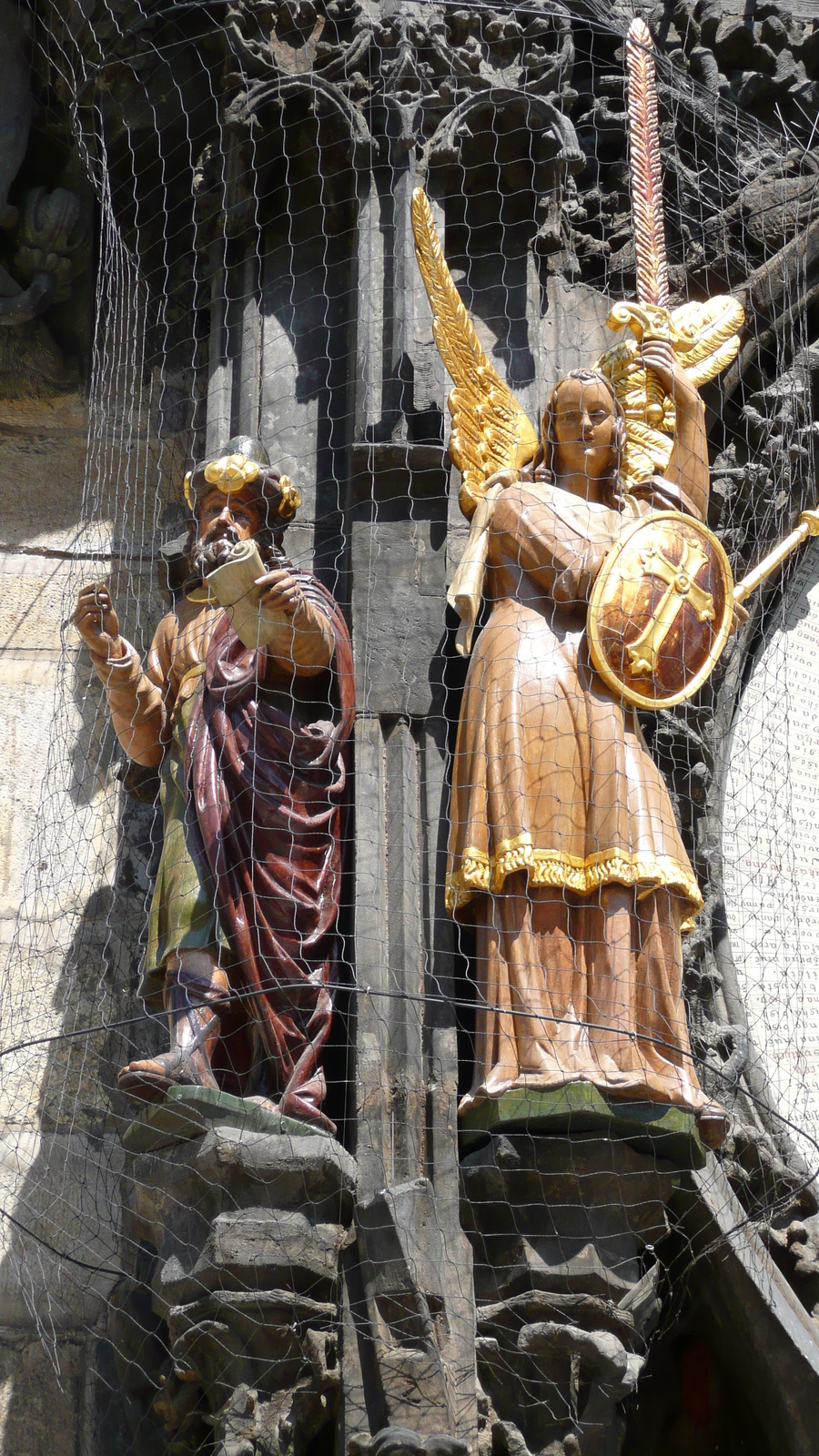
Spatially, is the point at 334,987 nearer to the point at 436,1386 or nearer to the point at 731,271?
the point at 436,1386

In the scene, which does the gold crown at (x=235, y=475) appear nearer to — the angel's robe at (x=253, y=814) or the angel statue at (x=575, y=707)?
the angel's robe at (x=253, y=814)

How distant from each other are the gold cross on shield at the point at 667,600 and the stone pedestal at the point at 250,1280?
52.8 inches

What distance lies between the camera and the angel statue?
495cm

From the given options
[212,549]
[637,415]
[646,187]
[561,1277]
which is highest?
[646,187]

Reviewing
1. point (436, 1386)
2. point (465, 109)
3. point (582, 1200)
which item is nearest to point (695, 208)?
point (465, 109)

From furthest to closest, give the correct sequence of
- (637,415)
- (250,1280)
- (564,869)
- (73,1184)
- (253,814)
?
1. (637,415)
2. (73,1184)
3. (253,814)
4. (564,869)
5. (250,1280)

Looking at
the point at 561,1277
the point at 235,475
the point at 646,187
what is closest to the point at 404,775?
the point at 235,475

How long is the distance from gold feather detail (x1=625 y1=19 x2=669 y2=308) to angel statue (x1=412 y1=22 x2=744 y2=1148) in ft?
0.16

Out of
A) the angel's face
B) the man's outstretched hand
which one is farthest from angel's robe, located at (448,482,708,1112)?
the man's outstretched hand

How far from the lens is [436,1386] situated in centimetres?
457

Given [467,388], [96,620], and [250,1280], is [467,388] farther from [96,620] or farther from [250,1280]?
[250,1280]

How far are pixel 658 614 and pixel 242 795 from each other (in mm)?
1068

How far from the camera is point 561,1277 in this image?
4.79 meters

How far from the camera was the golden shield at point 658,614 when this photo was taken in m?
5.23
